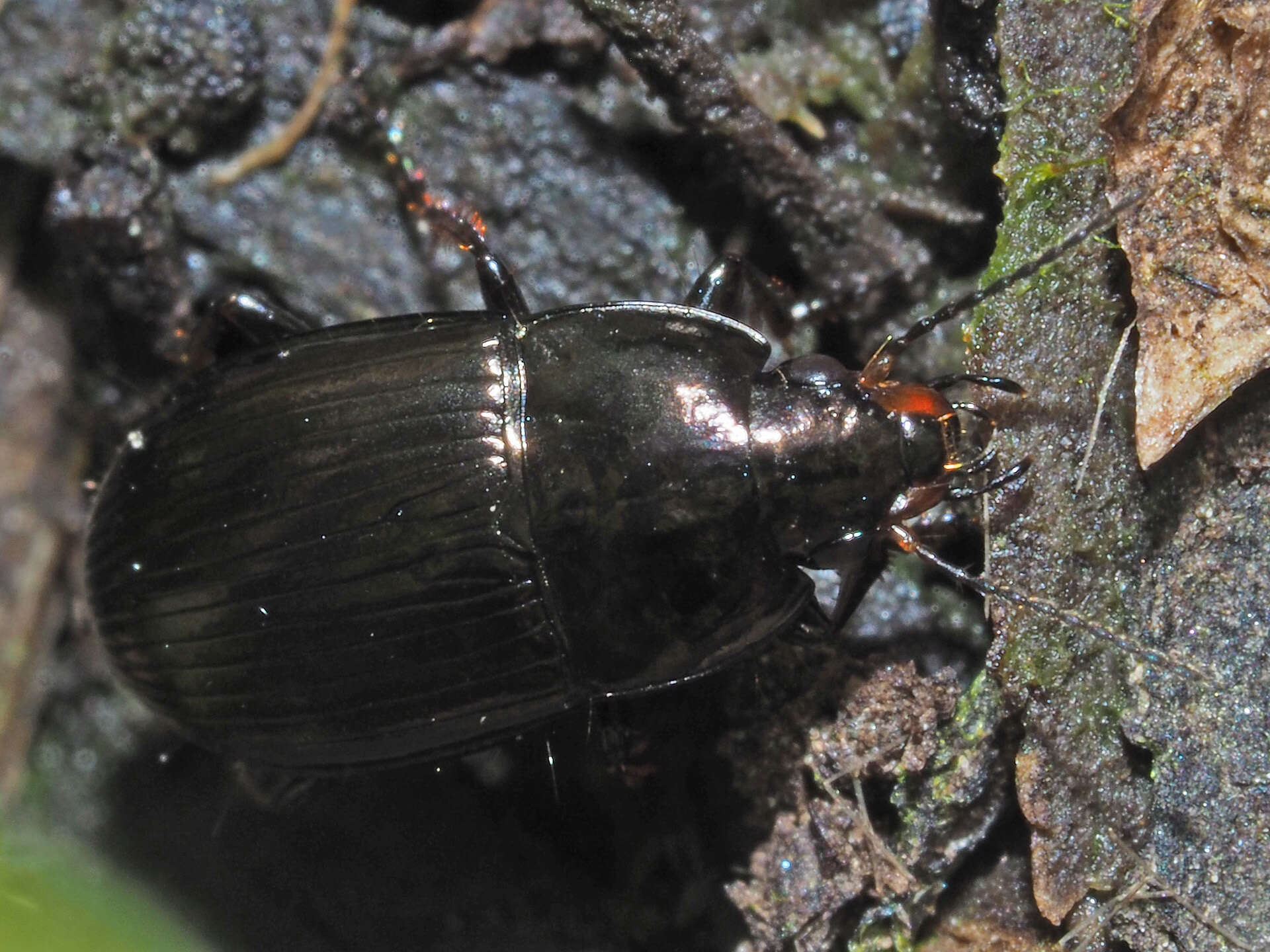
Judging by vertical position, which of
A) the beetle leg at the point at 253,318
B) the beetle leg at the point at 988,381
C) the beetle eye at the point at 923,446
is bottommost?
the beetle leg at the point at 253,318

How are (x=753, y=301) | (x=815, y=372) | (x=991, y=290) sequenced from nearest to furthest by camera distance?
1. (x=991, y=290)
2. (x=815, y=372)
3. (x=753, y=301)

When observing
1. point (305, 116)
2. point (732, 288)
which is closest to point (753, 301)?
point (732, 288)

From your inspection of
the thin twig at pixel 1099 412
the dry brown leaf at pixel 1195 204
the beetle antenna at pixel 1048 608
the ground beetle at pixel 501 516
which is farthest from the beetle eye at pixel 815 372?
the dry brown leaf at pixel 1195 204

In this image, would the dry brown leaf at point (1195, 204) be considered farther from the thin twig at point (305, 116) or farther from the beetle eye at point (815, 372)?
the thin twig at point (305, 116)

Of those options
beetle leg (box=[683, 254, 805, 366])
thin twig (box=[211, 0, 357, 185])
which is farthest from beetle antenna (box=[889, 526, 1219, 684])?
thin twig (box=[211, 0, 357, 185])

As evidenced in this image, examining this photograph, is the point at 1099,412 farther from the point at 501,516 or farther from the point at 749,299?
the point at 501,516

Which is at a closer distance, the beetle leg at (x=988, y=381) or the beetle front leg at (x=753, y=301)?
the beetle leg at (x=988, y=381)

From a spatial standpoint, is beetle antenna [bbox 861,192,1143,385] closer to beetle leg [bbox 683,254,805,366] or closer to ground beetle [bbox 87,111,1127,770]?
ground beetle [bbox 87,111,1127,770]

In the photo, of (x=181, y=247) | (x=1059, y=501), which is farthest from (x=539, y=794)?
(x=181, y=247)
